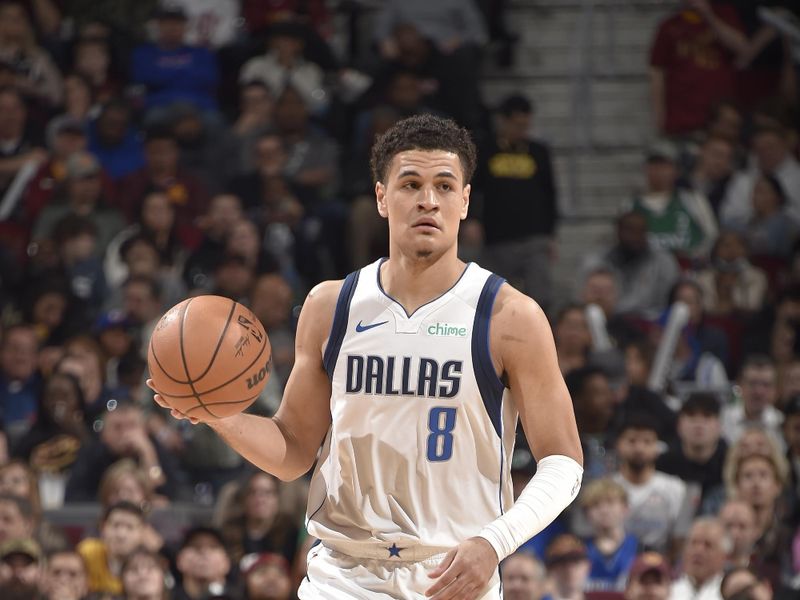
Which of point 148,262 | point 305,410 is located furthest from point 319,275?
point 305,410

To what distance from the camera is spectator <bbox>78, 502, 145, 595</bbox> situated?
26.0 ft

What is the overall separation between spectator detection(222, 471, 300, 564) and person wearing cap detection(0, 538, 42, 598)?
3.56 ft

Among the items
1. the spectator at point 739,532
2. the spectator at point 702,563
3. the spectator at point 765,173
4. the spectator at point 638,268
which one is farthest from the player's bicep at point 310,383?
the spectator at point 765,173

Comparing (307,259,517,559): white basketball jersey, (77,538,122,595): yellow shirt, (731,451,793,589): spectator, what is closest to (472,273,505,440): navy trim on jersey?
(307,259,517,559): white basketball jersey

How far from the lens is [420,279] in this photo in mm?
4367

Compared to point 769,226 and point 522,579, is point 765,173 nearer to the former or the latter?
point 769,226

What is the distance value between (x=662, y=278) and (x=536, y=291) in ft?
2.77

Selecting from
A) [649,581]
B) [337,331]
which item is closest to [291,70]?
[649,581]

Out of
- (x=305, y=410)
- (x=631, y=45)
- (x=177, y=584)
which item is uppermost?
(x=305, y=410)

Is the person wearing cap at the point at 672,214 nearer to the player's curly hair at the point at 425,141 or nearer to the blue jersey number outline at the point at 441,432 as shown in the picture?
the player's curly hair at the point at 425,141

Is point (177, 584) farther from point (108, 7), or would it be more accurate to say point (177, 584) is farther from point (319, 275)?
point (108, 7)

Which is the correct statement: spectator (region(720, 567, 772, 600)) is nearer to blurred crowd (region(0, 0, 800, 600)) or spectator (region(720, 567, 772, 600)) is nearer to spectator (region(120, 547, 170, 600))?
blurred crowd (region(0, 0, 800, 600))

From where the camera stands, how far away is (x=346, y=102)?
11.8m

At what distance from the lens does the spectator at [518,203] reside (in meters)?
10.7
